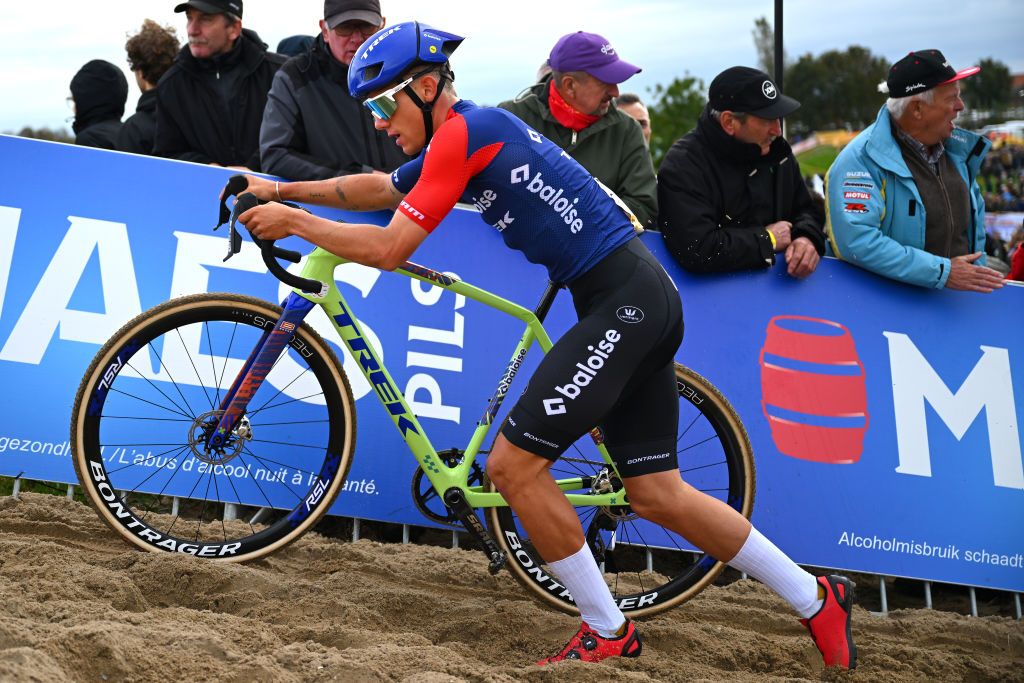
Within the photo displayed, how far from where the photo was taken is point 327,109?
19.3 ft

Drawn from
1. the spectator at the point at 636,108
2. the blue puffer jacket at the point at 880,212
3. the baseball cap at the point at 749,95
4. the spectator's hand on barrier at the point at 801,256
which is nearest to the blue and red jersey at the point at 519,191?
the baseball cap at the point at 749,95

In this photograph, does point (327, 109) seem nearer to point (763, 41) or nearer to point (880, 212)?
point (880, 212)

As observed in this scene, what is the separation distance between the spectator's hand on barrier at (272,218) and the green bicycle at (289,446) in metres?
0.07

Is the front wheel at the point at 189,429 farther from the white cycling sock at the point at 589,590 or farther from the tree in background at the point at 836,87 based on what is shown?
the tree in background at the point at 836,87

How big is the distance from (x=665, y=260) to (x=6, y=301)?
3.37 m

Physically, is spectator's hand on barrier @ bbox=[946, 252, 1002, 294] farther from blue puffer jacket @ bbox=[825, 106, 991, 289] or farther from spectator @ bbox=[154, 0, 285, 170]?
spectator @ bbox=[154, 0, 285, 170]

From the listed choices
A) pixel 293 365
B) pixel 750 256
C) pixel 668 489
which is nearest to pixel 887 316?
pixel 750 256

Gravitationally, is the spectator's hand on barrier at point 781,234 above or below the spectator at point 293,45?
below

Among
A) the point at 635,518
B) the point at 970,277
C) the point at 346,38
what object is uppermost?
the point at 346,38

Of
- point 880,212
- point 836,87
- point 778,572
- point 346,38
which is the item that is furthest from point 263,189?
point 836,87

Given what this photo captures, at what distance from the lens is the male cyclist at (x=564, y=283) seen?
3.89 meters

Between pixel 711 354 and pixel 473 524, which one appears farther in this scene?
pixel 711 354

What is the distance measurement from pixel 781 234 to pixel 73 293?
12.0 ft

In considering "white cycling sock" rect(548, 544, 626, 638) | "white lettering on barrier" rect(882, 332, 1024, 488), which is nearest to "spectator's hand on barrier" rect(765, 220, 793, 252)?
"white lettering on barrier" rect(882, 332, 1024, 488)
